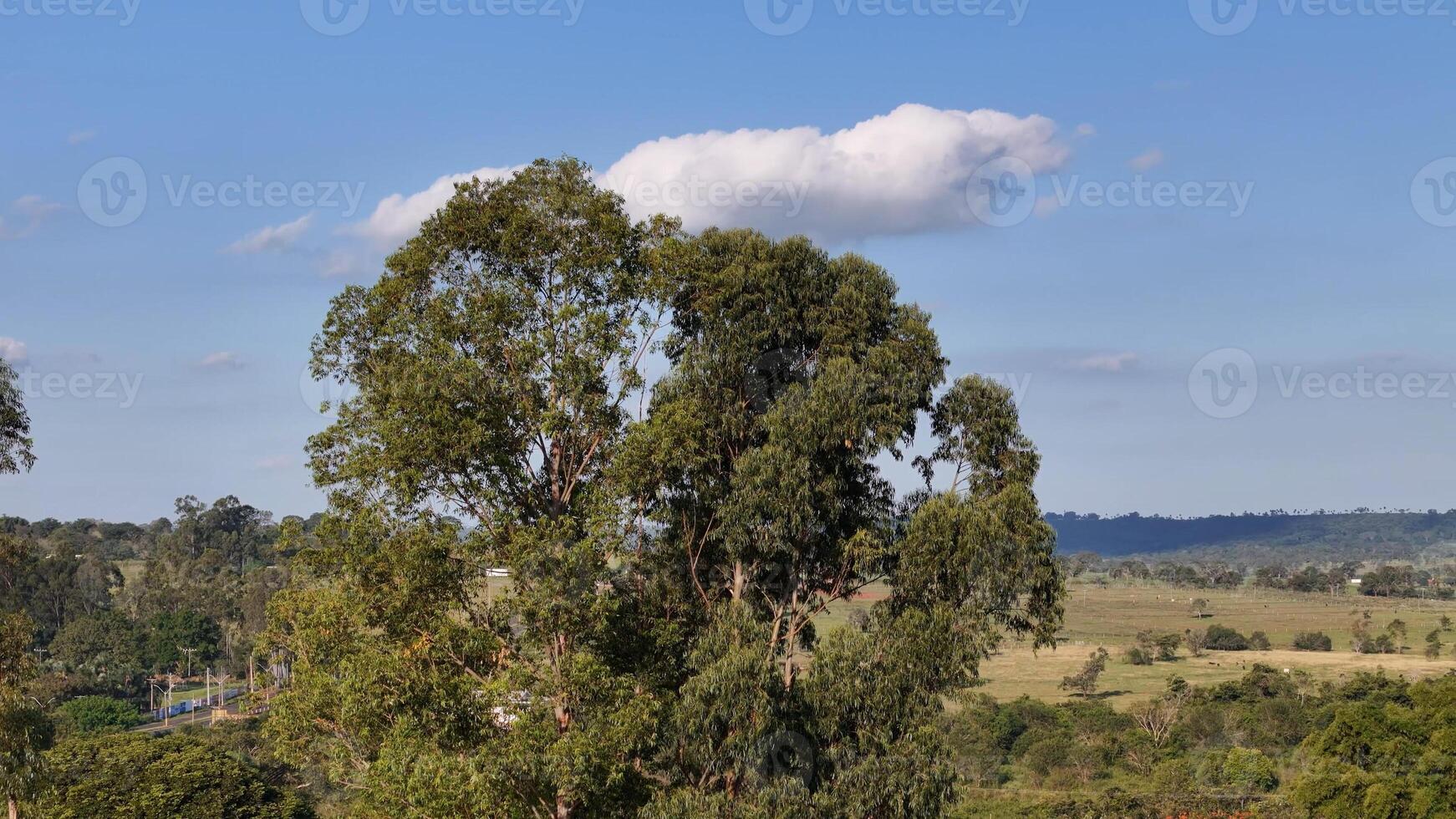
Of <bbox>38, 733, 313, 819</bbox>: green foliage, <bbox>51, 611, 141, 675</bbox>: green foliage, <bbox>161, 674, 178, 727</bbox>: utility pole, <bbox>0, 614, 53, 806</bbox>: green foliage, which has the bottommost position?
<bbox>161, 674, 178, 727</bbox>: utility pole

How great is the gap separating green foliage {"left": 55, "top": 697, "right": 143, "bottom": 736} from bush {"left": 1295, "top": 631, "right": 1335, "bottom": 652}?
84.2m

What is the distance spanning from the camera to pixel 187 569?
117312 mm

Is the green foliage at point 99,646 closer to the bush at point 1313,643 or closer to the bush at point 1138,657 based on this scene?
the bush at point 1138,657

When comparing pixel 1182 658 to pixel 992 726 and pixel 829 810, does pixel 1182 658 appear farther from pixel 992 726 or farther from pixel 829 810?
pixel 829 810

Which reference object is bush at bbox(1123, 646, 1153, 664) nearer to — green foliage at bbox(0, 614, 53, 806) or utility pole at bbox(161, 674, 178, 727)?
utility pole at bbox(161, 674, 178, 727)

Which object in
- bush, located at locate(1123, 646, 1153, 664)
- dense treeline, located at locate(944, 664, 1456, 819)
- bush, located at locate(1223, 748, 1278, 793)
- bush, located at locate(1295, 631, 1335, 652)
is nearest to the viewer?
dense treeline, located at locate(944, 664, 1456, 819)

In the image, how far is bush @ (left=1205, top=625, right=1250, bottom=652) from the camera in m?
103

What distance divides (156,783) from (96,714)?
107ft

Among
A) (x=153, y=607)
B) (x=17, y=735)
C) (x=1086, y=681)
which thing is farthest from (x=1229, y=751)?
(x=153, y=607)

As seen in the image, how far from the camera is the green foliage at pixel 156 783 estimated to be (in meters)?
36.0

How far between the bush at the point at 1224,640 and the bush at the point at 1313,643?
387cm

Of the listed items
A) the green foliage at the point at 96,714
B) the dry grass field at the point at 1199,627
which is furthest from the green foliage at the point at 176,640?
the dry grass field at the point at 1199,627

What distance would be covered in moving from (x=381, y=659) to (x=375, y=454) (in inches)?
112

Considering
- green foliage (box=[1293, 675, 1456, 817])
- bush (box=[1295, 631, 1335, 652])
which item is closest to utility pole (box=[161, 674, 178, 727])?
green foliage (box=[1293, 675, 1456, 817])
